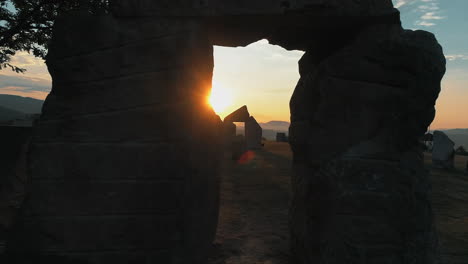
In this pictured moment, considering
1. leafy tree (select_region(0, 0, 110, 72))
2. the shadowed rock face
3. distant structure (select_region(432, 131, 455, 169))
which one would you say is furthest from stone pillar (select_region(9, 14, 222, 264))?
distant structure (select_region(432, 131, 455, 169))

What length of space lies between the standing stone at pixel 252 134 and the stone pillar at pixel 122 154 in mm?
14245

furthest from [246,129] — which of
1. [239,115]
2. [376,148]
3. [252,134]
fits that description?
[376,148]

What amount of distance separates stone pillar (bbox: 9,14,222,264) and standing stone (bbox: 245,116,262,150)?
14.2 metres

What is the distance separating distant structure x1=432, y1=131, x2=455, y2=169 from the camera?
11.3 m

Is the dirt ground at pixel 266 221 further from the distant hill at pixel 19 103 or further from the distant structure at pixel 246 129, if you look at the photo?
the distant hill at pixel 19 103

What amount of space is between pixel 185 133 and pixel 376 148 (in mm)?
1592

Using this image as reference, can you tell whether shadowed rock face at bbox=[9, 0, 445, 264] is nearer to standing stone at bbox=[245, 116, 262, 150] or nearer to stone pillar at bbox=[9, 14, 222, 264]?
stone pillar at bbox=[9, 14, 222, 264]

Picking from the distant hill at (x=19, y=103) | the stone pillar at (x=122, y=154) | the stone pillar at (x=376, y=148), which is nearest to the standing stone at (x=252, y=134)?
the stone pillar at (x=376, y=148)

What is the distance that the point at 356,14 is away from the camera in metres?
2.21

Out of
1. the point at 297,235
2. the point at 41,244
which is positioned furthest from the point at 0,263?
the point at 297,235

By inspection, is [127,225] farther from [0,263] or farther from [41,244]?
[0,263]

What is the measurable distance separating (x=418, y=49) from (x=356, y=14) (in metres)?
0.63

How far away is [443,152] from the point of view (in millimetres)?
11445

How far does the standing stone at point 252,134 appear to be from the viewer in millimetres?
16425
